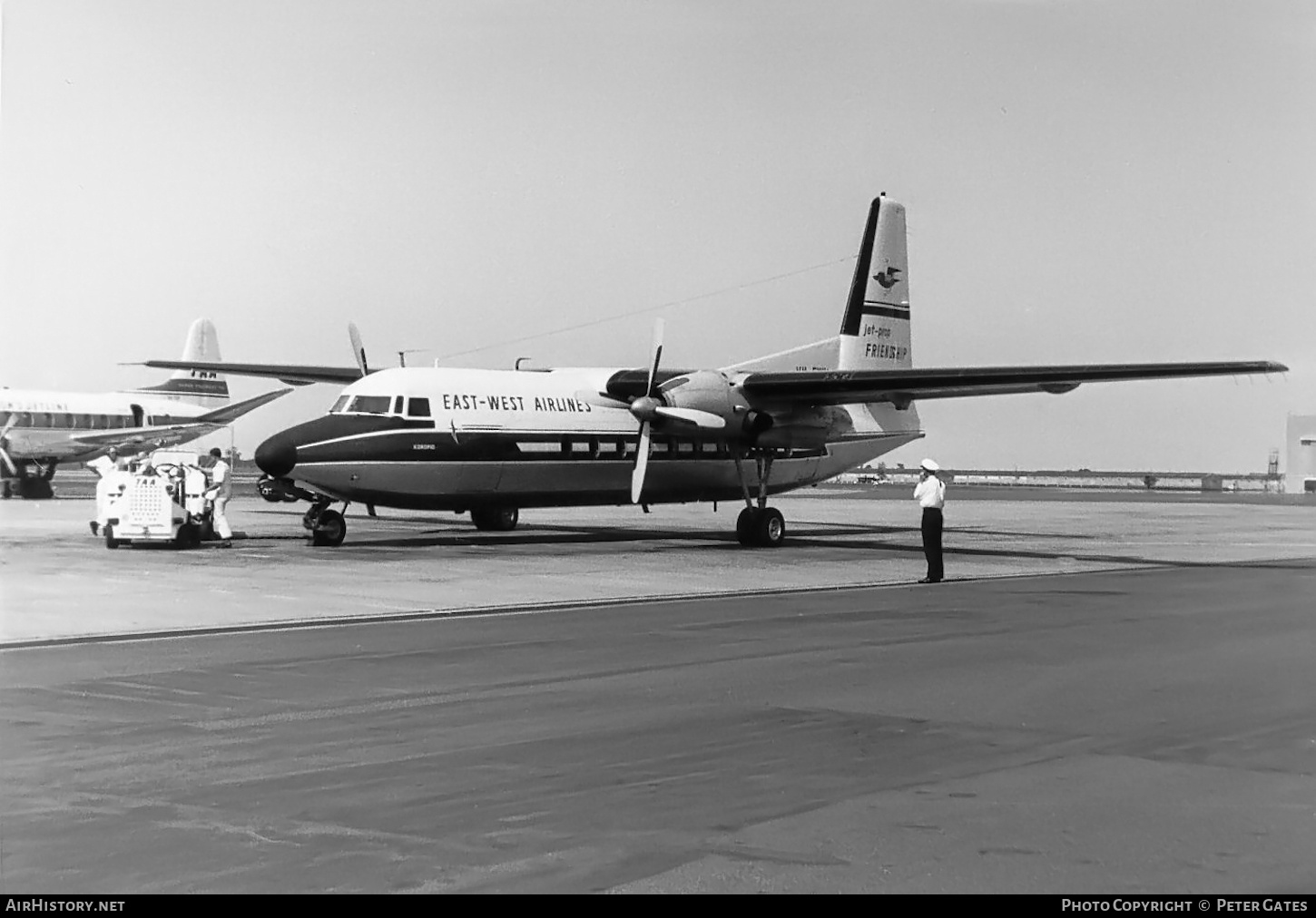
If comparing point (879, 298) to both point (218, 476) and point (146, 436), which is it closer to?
point (218, 476)

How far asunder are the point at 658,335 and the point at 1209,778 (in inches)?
808

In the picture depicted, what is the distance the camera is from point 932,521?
19156mm

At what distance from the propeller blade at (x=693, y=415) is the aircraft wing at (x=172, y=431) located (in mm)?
26489

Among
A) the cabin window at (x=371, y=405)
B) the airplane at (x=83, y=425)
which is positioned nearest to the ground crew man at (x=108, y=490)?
the cabin window at (x=371, y=405)

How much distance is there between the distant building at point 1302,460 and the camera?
262ft

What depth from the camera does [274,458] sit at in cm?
2316

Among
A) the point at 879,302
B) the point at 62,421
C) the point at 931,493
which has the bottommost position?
the point at 931,493

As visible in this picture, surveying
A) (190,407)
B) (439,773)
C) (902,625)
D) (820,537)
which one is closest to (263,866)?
(439,773)

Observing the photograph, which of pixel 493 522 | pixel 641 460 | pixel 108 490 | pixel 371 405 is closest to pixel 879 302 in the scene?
pixel 641 460

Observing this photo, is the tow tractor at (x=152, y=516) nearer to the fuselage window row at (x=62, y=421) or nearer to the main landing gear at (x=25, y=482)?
the main landing gear at (x=25, y=482)

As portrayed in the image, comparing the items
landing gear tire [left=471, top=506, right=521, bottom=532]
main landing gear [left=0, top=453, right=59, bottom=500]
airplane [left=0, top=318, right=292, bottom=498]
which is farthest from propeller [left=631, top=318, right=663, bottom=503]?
main landing gear [left=0, top=453, right=59, bottom=500]

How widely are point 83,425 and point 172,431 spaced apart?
10.2 ft

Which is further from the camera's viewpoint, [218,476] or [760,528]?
[760,528]

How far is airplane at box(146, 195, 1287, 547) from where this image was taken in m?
24.3
